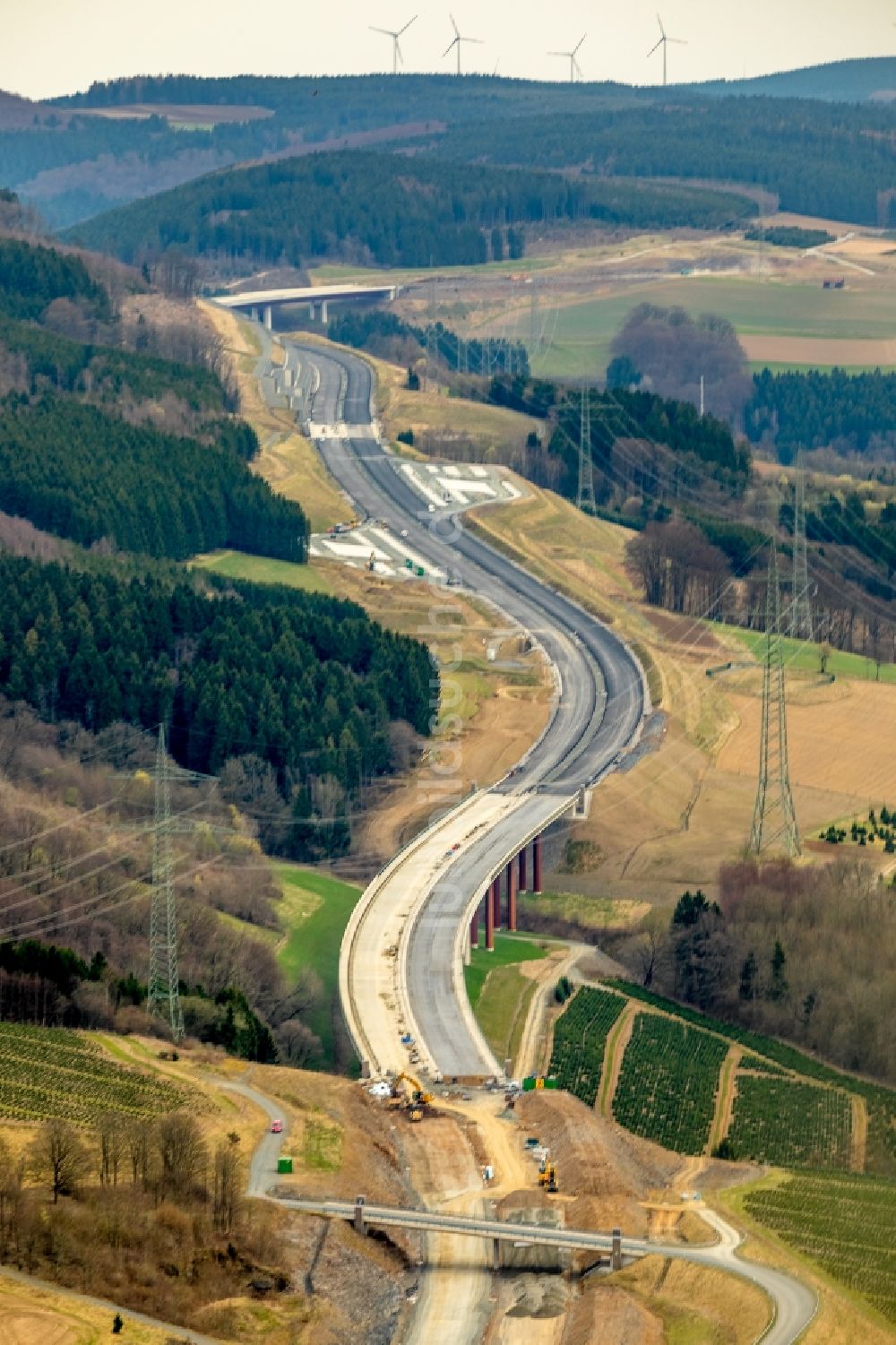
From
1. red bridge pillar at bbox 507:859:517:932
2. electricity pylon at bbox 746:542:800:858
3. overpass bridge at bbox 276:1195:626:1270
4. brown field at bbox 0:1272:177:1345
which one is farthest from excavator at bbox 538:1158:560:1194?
electricity pylon at bbox 746:542:800:858

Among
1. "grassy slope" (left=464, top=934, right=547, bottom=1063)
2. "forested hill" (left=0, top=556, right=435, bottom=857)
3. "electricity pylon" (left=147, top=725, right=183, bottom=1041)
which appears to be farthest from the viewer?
"forested hill" (left=0, top=556, right=435, bottom=857)

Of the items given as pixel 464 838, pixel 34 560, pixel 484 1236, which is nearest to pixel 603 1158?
pixel 484 1236

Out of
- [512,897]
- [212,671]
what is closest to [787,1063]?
[512,897]

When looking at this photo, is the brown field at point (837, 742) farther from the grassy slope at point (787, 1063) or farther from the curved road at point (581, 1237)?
the curved road at point (581, 1237)

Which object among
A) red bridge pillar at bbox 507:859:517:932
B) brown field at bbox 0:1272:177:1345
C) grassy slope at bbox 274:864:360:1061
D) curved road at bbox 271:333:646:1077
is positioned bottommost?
red bridge pillar at bbox 507:859:517:932

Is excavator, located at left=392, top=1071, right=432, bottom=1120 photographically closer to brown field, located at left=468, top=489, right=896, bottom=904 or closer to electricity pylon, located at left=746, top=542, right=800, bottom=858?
brown field, located at left=468, top=489, right=896, bottom=904

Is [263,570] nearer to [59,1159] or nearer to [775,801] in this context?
[775,801]

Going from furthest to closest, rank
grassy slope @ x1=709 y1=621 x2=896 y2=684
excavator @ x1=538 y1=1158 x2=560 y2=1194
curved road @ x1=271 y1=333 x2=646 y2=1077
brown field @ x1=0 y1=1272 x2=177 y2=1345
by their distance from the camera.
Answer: grassy slope @ x1=709 y1=621 x2=896 y2=684, curved road @ x1=271 y1=333 x2=646 y2=1077, excavator @ x1=538 y1=1158 x2=560 y2=1194, brown field @ x1=0 y1=1272 x2=177 y2=1345
